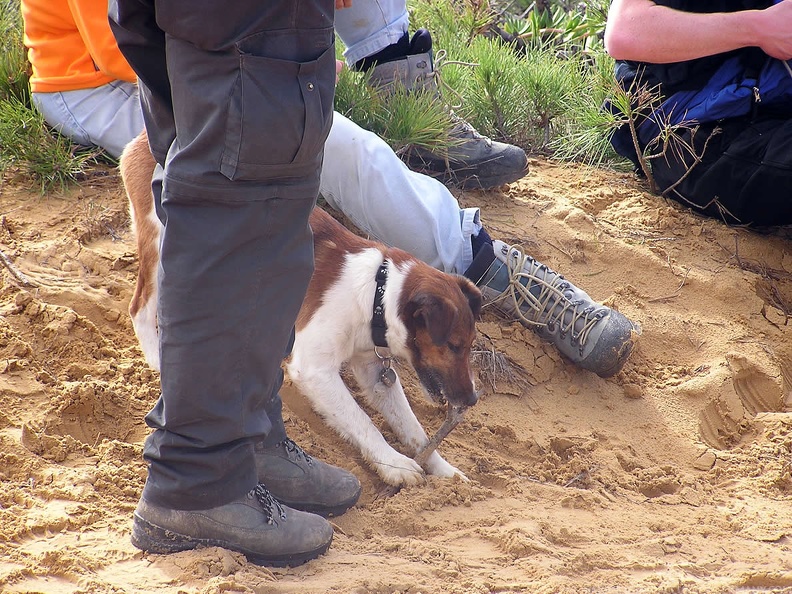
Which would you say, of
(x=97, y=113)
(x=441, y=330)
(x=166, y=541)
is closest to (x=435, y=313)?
(x=441, y=330)

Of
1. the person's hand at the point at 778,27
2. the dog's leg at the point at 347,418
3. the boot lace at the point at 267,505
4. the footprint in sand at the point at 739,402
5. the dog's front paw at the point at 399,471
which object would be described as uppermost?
the person's hand at the point at 778,27

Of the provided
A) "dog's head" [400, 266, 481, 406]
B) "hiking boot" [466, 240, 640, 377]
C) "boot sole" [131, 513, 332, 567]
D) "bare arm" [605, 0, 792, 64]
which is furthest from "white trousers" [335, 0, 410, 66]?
"boot sole" [131, 513, 332, 567]

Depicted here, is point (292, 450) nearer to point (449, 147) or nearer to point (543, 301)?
point (543, 301)

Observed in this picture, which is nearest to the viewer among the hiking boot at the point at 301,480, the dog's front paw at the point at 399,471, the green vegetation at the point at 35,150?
the hiking boot at the point at 301,480

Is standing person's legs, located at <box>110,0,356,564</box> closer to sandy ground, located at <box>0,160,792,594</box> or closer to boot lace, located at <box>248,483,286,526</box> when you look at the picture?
boot lace, located at <box>248,483,286,526</box>

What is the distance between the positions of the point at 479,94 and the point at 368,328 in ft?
8.48

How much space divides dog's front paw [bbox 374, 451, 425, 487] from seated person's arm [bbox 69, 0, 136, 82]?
2073mm

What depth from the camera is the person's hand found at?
4.11 m

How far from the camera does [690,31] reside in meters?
4.23

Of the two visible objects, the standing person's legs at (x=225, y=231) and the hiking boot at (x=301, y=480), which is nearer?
the standing person's legs at (x=225, y=231)

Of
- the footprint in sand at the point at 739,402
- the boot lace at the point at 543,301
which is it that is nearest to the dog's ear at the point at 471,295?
the boot lace at the point at 543,301

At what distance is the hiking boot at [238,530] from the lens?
2373 millimetres

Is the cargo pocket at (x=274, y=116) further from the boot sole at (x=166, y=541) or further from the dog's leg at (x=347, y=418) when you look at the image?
the dog's leg at (x=347, y=418)

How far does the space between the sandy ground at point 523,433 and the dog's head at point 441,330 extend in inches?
11.2
